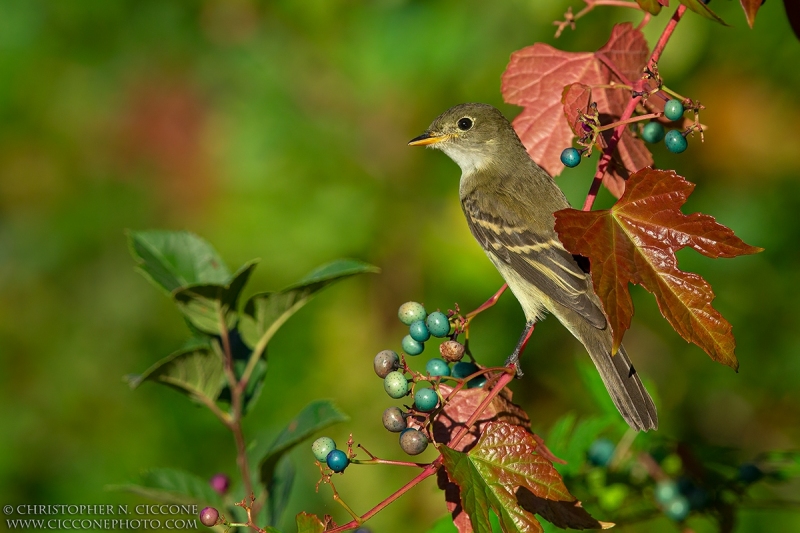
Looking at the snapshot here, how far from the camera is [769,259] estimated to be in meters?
6.15

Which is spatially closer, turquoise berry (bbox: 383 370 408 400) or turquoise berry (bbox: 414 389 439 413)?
turquoise berry (bbox: 414 389 439 413)

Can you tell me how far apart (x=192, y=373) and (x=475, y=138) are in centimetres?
232

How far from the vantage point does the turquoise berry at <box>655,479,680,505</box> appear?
3.23m

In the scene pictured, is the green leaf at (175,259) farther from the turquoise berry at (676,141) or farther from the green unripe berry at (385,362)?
the turquoise berry at (676,141)

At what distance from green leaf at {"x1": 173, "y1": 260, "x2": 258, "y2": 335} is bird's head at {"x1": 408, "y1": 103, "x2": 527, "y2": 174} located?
1.96 meters

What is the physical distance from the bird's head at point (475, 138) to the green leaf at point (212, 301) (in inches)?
77.1

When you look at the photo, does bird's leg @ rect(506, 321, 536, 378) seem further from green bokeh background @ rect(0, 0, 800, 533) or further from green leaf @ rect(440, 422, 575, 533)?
green bokeh background @ rect(0, 0, 800, 533)

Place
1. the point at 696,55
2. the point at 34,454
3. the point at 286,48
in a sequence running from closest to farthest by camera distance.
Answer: the point at 696,55
the point at 34,454
the point at 286,48

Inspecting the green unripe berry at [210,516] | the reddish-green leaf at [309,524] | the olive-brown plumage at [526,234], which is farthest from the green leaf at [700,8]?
the green unripe berry at [210,516]

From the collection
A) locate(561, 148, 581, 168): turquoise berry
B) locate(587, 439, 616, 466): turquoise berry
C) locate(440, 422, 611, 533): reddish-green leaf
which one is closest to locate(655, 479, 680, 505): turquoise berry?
locate(587, 439, 616, 466): turquoise berry

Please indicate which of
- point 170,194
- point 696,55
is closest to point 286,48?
point 170,194

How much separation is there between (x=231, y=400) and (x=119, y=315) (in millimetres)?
4796

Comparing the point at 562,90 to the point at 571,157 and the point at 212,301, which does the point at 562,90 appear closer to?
the point at 571,157

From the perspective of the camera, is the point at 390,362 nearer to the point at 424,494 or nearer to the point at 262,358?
the point at 262,358
